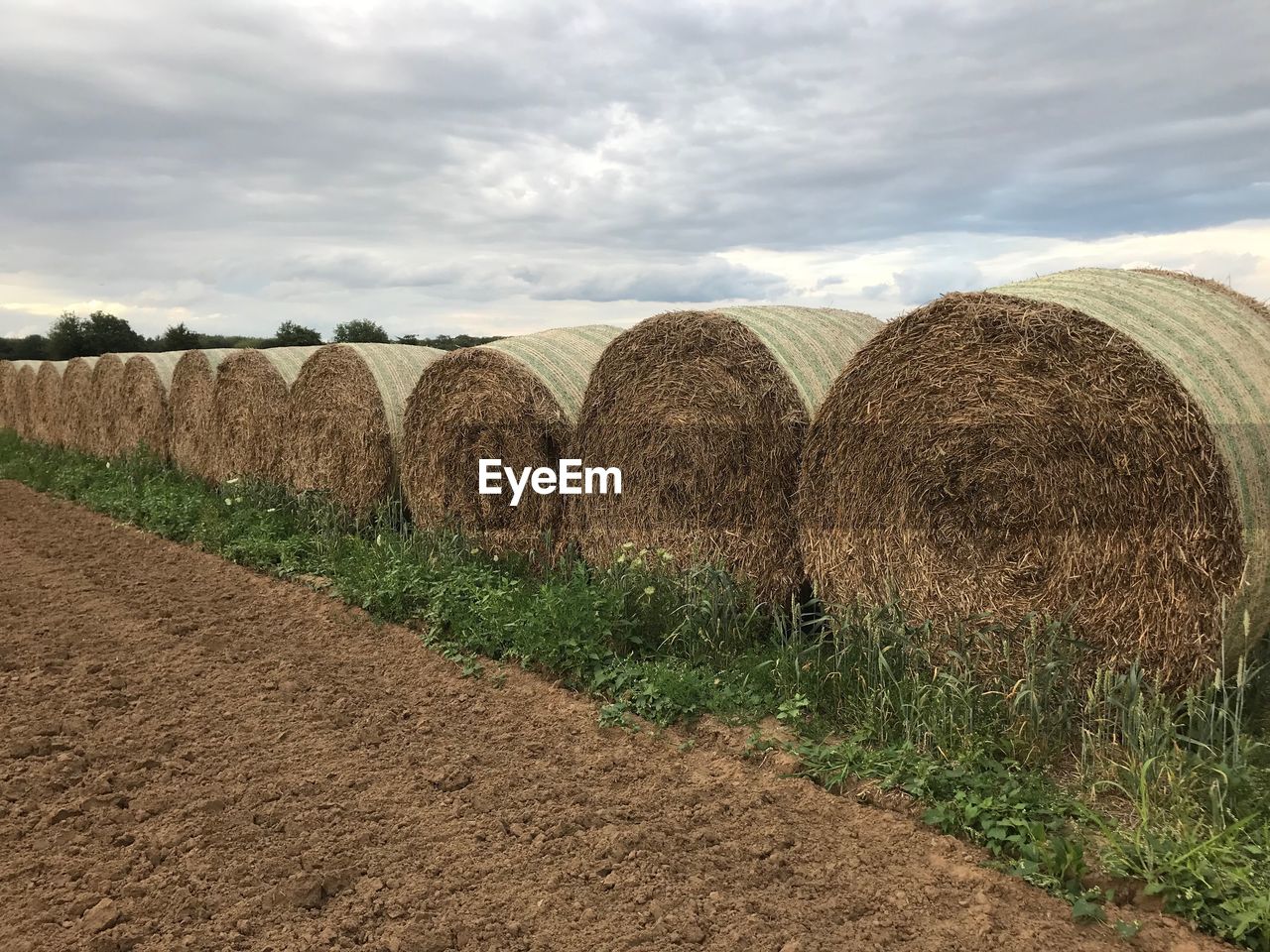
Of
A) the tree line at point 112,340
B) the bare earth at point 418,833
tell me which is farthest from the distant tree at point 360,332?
the bare earth at point 418,833

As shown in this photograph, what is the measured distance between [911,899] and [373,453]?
6.76 meters

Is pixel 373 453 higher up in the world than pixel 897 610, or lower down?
higher up

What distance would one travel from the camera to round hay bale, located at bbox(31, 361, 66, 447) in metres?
18.1

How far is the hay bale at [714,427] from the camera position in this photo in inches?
213

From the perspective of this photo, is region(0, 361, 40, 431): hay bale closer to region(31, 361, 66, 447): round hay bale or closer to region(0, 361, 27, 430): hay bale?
region(0, 361, 27, 430): hay bale

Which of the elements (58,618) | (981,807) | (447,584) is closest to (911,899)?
(981,807)

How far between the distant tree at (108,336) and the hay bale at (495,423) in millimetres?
30089

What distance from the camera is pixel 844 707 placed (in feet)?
14.0

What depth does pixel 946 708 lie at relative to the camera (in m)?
3.85

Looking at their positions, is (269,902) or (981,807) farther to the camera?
(981,807)

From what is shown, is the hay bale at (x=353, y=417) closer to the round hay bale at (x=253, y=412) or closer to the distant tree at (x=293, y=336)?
the round hay bale at (x=253, y=412)

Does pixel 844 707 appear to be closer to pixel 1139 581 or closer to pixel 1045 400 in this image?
pixel 1139 581
